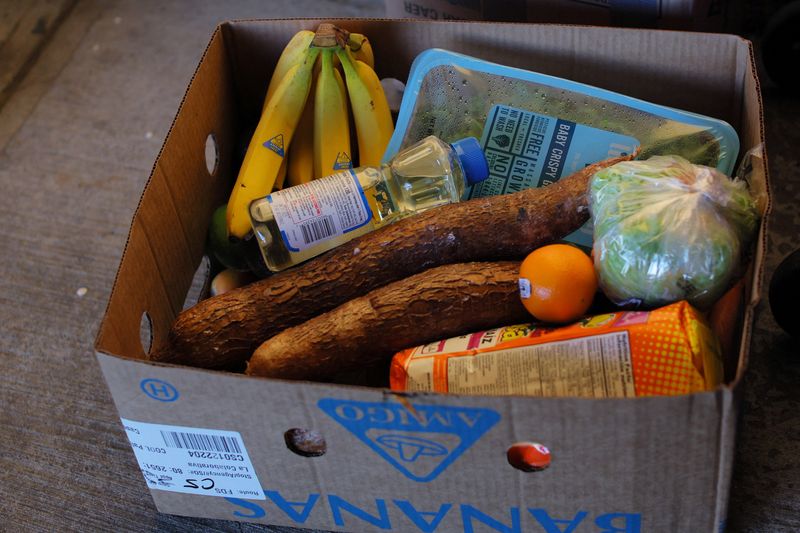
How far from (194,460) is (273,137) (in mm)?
416

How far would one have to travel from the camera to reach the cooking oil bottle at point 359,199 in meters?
0.90

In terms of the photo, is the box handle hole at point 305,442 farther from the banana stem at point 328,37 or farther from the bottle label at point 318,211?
the banana stem at point 328,37

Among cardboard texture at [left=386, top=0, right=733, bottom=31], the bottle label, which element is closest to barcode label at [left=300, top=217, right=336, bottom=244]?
the bottle label

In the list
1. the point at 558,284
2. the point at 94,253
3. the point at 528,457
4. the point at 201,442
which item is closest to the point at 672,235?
the point at 558,284

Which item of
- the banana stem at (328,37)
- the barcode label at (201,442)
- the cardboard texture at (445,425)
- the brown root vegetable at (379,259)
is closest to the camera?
the cardboard texture at (445,425)

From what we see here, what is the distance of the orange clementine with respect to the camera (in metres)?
0.78

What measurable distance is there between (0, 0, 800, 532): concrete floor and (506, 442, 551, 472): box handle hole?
0.27 m

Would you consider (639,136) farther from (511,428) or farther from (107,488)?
(107,488)

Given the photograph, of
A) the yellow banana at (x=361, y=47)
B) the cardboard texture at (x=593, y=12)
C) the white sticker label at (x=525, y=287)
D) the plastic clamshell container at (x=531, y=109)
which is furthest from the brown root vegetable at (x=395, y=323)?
the cardboard texture at (x=593, y=12)

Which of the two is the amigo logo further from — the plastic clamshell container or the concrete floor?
the plastic clamshell container

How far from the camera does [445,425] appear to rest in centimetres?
69

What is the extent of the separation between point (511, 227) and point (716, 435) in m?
0.32

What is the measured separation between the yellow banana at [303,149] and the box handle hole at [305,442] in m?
0.40

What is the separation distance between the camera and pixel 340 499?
811 mm
